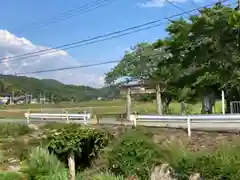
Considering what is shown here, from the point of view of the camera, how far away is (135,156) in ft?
40.8

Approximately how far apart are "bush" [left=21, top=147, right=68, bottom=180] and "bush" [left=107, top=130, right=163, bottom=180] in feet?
5.25

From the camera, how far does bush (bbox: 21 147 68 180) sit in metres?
12.3

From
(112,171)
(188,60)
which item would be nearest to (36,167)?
(112,171)

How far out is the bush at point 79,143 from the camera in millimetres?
14914

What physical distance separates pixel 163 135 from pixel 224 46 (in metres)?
4.44

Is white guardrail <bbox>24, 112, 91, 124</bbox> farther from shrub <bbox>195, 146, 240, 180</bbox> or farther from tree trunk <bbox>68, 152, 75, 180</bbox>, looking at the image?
shrub <bbox>195, 146, 240, 180</bbox>

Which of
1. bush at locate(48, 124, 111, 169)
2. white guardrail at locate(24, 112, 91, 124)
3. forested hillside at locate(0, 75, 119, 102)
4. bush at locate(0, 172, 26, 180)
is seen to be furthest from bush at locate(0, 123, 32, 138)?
forested hillside at locate(0, 75, 119, 102)

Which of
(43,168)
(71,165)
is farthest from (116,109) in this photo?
(43,168)

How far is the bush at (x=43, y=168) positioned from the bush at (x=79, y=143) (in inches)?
49.5

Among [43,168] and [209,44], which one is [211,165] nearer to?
Answer: [209,44]

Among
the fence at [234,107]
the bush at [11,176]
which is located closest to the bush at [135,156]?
the bush at [11,176]

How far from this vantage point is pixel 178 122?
1834 cm

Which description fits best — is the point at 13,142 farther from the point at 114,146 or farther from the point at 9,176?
the point at 114,146

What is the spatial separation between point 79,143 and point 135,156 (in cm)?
334
